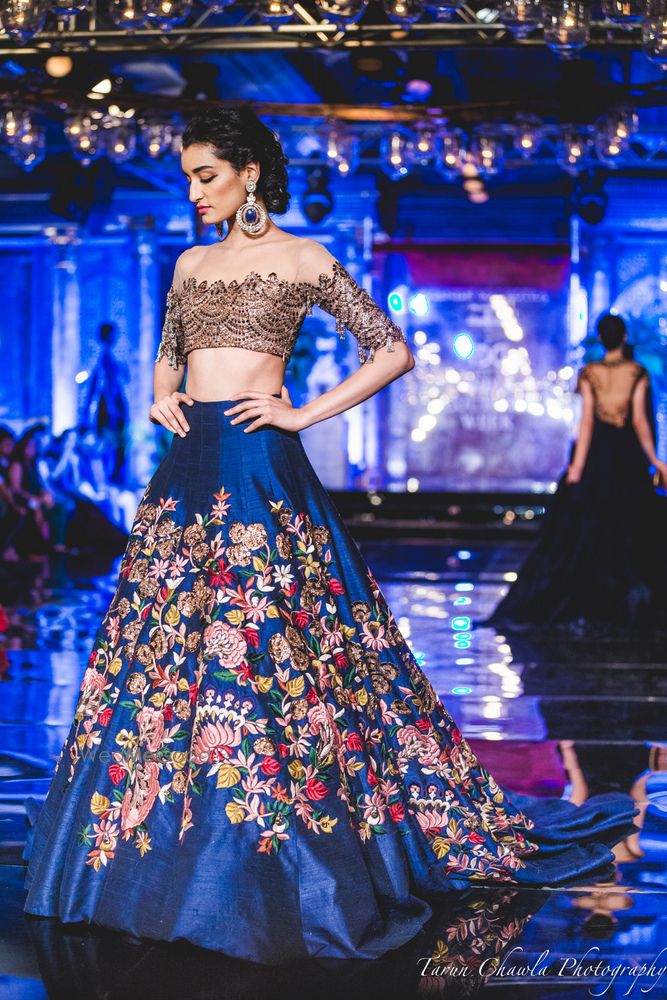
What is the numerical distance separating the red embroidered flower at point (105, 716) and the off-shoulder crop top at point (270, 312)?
0.76m

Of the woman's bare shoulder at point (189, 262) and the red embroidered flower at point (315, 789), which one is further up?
the woman's bare shoulder at point (189, 262)

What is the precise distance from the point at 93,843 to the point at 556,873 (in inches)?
40.1

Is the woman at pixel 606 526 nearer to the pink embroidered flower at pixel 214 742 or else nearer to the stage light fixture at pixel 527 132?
the stage light fixture at pixel 527 132

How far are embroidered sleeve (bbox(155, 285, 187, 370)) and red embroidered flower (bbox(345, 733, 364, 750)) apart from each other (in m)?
0.90

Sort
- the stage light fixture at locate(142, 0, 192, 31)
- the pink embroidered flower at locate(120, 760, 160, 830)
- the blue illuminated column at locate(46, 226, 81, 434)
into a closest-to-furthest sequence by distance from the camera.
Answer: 1. the pink embroidered flower at locate(120, 760, 160, 830)
2. the stage light fixture at locate(142, 0, 192, 31)
3. the blue illuminated column at locate(46, 226, 81, 434)

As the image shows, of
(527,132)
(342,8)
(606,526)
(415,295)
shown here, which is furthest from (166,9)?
(415,295)

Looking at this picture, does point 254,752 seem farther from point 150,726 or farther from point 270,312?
point 270,312

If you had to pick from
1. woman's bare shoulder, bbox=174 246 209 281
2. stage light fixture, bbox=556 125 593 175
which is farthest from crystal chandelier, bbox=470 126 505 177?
woman's bare shoulder, bbox=174 246 209 281

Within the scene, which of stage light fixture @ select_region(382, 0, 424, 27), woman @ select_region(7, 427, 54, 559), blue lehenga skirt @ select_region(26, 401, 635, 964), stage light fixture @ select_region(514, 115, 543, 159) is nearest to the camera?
blue lehenga skirt @ select_region(26, 401, 635, 964)

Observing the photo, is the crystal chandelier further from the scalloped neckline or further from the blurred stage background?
the scalloped neckline

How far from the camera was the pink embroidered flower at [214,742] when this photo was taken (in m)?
2.69

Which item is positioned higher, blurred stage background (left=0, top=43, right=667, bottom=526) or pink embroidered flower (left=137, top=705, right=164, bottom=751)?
blurred stage background (left=0, top=43, right=667, bottom=526)

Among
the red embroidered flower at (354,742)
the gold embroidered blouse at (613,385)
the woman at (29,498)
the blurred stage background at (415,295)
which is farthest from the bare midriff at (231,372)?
the blurred stage background at (415,295)

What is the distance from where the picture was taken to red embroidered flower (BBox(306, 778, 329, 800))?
272 centimetres
